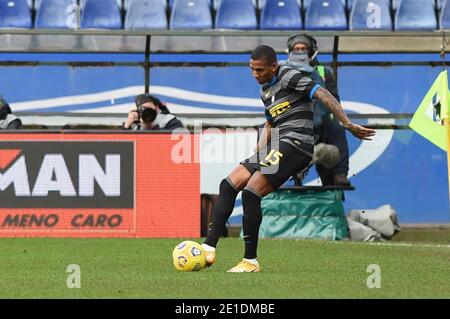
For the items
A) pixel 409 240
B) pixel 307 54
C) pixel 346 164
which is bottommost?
pixel 409 240

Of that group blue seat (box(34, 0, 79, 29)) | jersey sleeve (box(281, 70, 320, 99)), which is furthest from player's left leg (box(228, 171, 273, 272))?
blue seat (box(34, 0, 79, 29))

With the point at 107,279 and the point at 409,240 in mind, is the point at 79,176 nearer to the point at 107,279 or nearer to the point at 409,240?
the point at 409,240

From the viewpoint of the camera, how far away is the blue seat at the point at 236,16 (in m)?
20.6

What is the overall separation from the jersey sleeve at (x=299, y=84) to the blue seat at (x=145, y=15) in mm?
10397

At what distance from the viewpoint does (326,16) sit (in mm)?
20781

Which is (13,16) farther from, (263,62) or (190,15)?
(263,62)

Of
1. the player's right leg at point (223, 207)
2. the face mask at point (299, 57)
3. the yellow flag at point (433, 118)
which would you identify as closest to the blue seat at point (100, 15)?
the face mask at point (299, 57)

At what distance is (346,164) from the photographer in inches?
647

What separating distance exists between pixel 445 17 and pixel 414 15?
57 cm

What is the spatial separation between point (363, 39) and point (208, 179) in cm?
333

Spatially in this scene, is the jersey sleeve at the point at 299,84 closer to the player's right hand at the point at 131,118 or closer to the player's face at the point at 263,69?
the player's face at the point at 263,69

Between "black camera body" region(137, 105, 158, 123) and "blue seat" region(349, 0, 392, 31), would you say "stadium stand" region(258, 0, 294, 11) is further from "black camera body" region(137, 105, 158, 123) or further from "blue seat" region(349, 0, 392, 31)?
"black camera body" region(137, 105, 158, 123)

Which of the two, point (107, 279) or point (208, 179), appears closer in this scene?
point (107, 279)
